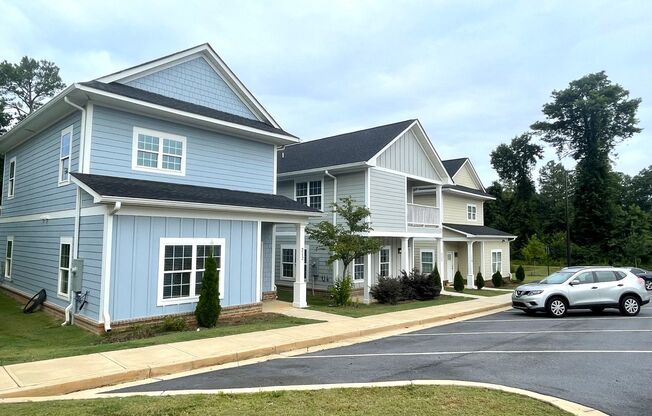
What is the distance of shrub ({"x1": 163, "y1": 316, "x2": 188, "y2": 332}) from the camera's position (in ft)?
37.0

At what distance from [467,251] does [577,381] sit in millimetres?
23668

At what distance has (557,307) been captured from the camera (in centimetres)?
1510

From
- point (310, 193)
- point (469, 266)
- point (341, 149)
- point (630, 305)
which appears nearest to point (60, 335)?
point (310, 193)

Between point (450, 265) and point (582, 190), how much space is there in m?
28.7

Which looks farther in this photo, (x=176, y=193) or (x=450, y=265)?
(x=450, y=265)

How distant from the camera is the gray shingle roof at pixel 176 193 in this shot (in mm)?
11055

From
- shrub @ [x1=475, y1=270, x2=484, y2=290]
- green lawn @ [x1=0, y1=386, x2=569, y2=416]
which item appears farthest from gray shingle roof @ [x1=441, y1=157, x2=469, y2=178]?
green lawn @ [x1=0, y1=386, x2=569, y2=416]

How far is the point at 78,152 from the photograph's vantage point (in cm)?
1271

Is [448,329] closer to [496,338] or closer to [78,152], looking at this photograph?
[496,338]

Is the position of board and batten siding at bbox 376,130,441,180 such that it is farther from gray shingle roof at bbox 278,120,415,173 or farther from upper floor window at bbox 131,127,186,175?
upper floor window at bbox 131,127,186,175

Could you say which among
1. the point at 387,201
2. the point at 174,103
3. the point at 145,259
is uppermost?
the point at 174,103

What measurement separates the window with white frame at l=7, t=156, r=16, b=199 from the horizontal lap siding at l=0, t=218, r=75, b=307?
1.41 meters

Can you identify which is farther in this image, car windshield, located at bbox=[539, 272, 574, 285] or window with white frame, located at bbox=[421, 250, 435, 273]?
window with white frame, located at bbox=[421, 250, 435, 273]

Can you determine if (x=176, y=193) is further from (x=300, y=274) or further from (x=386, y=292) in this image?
(x=386, y=292)
